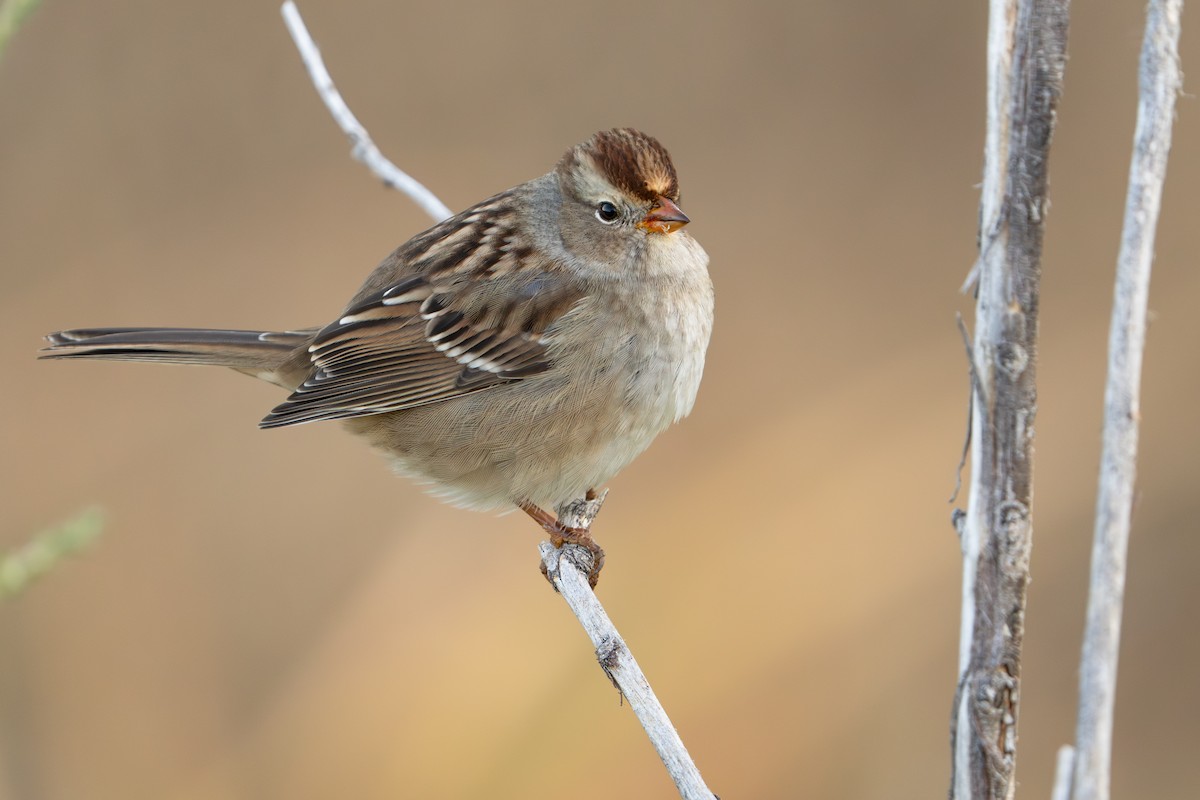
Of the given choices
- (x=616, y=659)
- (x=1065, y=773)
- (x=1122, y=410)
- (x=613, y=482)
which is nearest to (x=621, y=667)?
(x=616, y=659)

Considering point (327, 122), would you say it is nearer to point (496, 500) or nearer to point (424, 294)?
point (424, 294)

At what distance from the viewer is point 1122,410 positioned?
1552 millimetres

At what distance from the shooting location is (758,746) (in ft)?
15.1

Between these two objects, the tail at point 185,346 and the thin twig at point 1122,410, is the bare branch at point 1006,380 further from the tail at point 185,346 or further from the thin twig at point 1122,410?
the tail at point 185,346

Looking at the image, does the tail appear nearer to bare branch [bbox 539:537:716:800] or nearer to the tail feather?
the tail feather

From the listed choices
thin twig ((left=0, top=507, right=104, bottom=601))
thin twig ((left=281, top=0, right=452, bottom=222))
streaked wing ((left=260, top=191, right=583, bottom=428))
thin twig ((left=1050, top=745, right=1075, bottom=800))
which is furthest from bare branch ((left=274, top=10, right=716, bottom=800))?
thin twig ((left=0, top=507, right=104, bottom=601))

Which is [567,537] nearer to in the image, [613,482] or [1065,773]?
[613,482]

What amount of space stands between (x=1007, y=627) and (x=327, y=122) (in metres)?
4.94

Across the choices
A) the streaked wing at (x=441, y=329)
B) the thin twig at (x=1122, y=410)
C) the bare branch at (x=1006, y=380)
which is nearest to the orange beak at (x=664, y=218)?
the streaked wing at (x=441, y=329)

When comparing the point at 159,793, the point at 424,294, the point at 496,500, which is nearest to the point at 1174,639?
the point at 496,500

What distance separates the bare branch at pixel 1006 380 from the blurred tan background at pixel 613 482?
2.93m

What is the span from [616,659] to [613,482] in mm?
2699

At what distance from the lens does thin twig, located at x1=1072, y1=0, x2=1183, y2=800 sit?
4.89 feet

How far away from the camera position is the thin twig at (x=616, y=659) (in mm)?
2211
